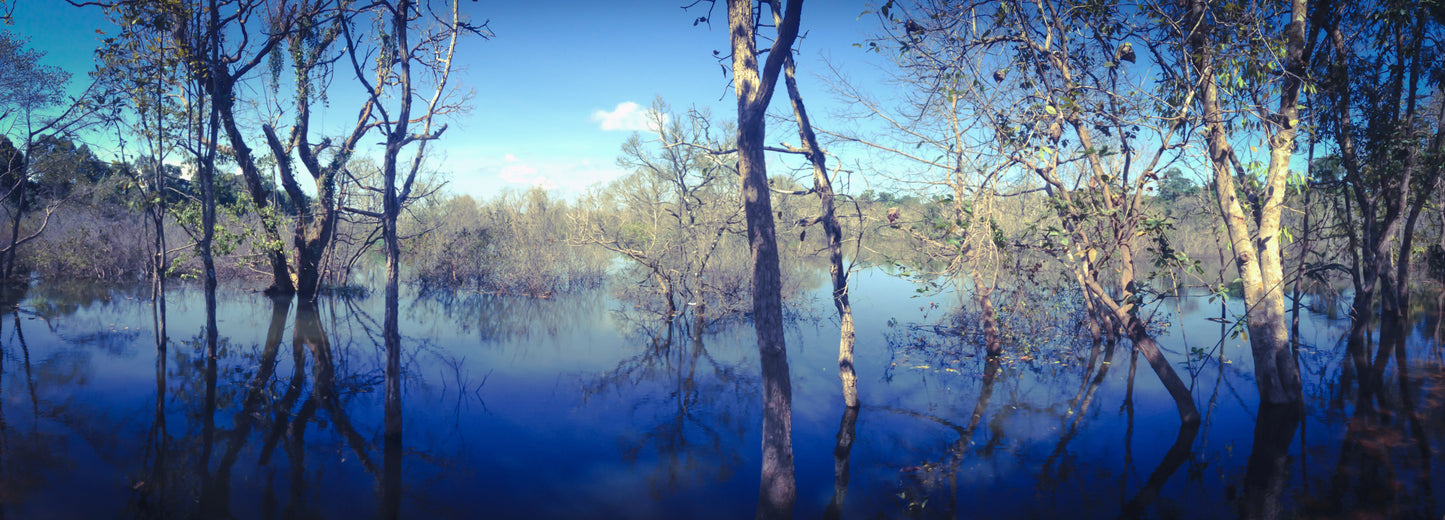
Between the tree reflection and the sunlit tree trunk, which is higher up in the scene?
the sunlit tree trunk

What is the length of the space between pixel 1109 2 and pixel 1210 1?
3.52 feet

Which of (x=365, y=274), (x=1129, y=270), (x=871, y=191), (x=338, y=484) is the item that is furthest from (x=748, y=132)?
(x=365, y=274)

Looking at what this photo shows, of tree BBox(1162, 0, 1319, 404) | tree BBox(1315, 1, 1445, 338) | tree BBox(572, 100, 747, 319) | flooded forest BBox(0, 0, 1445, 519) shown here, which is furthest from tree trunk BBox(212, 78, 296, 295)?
tree BBox(1315, 1, 1445, 338)

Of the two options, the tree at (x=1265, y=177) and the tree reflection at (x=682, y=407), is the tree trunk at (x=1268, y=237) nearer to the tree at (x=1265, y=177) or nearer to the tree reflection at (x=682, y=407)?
the tree at (x=1265, y=177)

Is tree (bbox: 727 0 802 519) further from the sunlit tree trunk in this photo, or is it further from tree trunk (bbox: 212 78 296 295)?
tree trunk (bbox: 212 78 296 295)

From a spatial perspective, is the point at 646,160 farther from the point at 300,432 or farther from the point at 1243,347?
the point at 1243,347

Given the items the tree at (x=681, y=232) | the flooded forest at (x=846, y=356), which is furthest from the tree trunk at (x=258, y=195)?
the tree at (x=681, y=232)

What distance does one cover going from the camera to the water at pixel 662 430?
6406 millimetres

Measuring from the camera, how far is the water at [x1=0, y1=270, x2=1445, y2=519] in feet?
21.0

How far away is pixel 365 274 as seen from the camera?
27.9 m

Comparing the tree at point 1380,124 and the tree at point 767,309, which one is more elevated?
the tree at point 1380,124

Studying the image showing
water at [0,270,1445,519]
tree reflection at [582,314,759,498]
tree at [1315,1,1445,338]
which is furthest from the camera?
tree at [1315,1,1445,338]

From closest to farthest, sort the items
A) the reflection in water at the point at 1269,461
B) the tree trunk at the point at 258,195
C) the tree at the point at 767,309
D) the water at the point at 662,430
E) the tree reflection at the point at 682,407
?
the tree at the point at 767,309 < the reflection in water at the point at 1269,461 < the water at the point at 662,430 < the tree reflection at the point at 682,407 < the tree trunk at the point at 258,195

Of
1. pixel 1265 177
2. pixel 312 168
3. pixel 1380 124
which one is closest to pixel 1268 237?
pixel 1265 177
